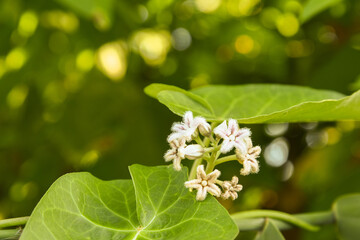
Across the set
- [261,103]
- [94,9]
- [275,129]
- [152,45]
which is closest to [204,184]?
[261,103]

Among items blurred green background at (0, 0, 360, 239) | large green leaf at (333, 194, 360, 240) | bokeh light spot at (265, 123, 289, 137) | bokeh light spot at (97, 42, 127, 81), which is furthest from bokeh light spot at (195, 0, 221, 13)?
large green leaf at (333, 194, 360, 240)

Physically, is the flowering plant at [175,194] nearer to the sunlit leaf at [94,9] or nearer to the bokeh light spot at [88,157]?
the sunlit leaf at [94,9]

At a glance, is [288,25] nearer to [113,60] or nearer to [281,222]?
[113,60]

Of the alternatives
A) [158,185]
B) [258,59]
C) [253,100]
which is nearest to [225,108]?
[253,100]

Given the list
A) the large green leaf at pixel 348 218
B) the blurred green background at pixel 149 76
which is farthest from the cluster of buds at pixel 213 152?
the blurred green background at pixel 149 76

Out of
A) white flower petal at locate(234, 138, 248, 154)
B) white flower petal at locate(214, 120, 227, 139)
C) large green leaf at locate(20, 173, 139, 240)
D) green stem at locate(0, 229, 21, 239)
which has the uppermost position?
white flower petal at locate(214, 120, 227, 139)

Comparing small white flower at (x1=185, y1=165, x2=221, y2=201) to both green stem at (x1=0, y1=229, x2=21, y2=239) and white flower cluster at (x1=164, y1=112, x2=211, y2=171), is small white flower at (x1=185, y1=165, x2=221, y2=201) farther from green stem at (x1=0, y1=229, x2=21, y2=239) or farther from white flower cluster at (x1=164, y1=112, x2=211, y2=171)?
green stem at (x1=0, y1=229, x2=21, y2=239)

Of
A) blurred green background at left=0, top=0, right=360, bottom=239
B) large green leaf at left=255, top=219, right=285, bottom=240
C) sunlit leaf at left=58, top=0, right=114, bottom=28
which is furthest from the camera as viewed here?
blurred green background at left=0, top=0, right=360, bottom=239
